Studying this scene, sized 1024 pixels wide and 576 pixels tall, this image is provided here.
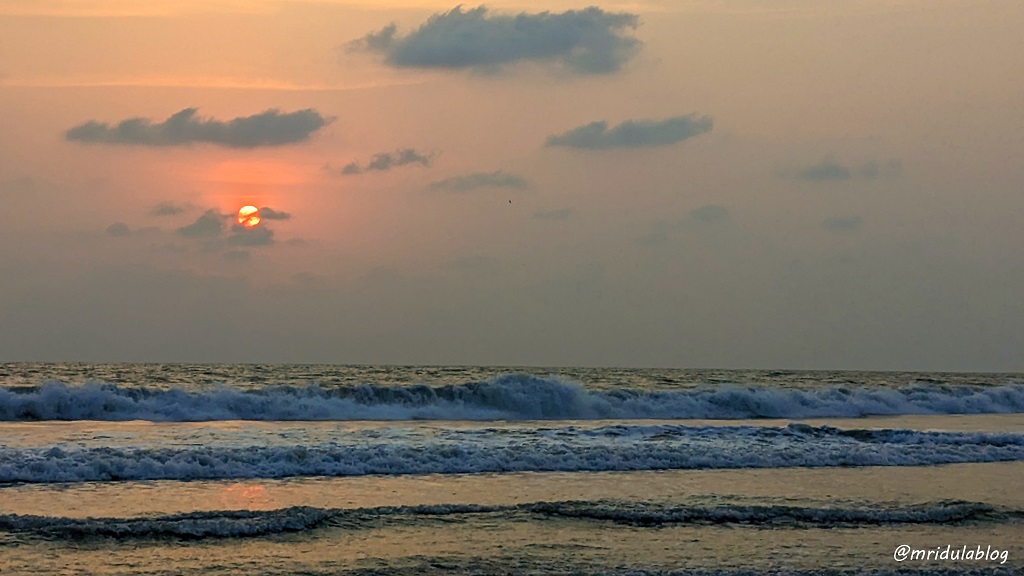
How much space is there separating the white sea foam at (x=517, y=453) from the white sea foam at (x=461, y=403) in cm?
950

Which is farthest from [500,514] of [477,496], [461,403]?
[461,403]

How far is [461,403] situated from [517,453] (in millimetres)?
16073

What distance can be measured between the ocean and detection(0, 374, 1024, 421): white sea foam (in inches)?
6.9

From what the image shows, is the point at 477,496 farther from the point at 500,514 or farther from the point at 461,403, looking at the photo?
the point at 461,403

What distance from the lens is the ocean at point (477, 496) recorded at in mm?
12344

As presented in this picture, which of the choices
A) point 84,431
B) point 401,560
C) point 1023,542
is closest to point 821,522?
point 1023,542

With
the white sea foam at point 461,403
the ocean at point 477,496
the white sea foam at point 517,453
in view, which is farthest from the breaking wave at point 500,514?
the white sea foam at point 461,403

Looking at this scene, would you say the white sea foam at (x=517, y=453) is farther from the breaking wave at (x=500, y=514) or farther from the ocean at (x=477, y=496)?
the breaking wave at (x=500, y=514)

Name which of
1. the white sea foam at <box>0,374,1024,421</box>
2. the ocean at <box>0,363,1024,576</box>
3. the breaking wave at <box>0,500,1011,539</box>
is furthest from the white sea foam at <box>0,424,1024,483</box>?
the white sea foam at <box>0,374,1024,421</box>

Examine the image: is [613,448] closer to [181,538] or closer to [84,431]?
[181,538]

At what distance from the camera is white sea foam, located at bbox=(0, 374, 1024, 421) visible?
104 feet

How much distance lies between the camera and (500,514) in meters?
14.8

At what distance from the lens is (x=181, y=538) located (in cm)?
1303

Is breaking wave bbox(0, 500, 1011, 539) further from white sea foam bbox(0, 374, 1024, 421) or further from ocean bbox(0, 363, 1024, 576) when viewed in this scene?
white sea foam bbox(0, 374, 1024, 421)
